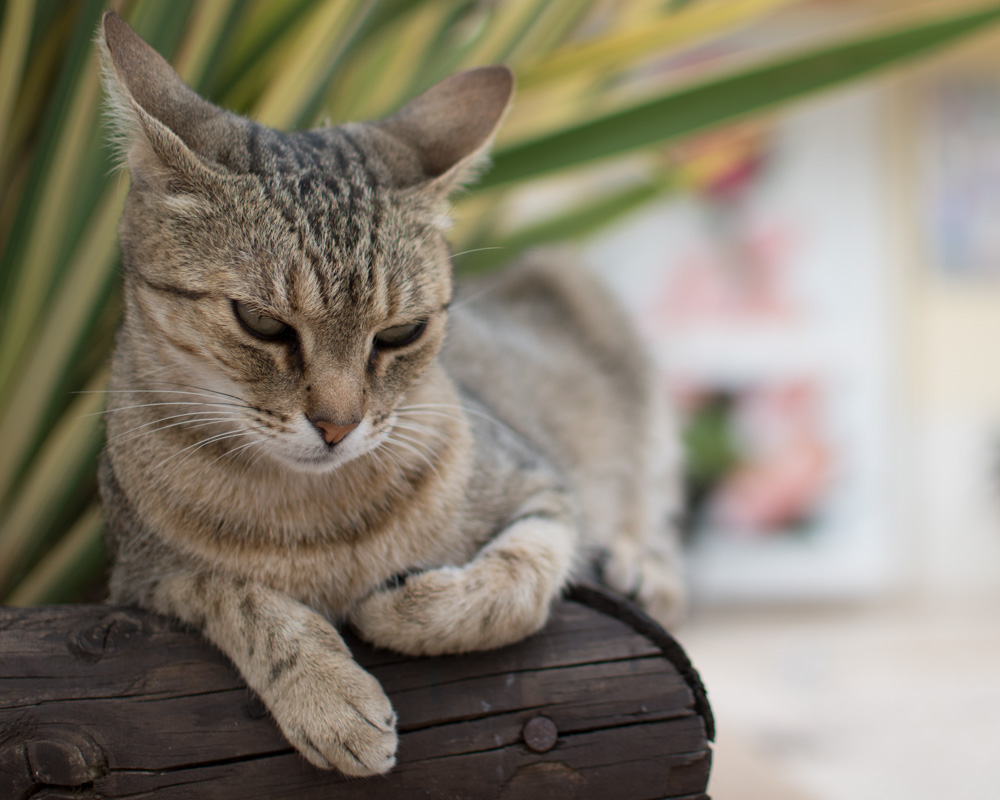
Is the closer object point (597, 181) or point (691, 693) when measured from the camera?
point (691, 693)

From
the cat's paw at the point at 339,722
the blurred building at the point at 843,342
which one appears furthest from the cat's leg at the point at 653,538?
the blurred building at the point at 843,342

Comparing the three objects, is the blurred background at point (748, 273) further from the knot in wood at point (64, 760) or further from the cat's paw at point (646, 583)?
the knot in wood at point (64, 760)

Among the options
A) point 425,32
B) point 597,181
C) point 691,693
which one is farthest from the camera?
point 597,181

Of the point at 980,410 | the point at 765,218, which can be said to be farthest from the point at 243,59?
the point at 980,410

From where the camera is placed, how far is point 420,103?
875mm

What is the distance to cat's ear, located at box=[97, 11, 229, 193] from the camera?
2.16 feet

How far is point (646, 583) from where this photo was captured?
1085 millimetres

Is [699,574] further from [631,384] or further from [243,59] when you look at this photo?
[243,59]

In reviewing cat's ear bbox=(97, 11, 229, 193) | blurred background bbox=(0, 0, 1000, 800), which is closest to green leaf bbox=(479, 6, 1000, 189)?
blurred background bbox=(0, 0, 1000, 800)

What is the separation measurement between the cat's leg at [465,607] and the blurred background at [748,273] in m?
0.28

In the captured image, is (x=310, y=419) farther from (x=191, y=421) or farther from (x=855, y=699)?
(x=855, y=699)

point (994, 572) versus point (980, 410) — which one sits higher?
point (980, 410)

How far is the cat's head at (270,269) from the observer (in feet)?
2.18

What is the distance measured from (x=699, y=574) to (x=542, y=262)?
4.51 feet
